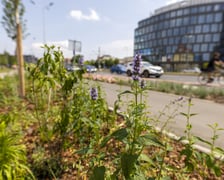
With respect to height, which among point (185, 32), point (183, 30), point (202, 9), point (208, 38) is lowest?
point (208, 38)

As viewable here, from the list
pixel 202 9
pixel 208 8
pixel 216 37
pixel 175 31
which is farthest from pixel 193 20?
pixel 216 37

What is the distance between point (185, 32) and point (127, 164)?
80.6 metres

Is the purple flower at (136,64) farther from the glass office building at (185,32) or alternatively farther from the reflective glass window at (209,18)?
the reflective glass window at (209,18)

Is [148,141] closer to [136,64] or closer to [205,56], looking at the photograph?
[136,64]

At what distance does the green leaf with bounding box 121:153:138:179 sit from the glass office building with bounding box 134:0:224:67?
2741 inches

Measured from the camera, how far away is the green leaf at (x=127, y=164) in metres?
1.16

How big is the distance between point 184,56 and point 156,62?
1168cm

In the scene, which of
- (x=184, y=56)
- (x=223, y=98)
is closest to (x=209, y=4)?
(x=184, y=56)

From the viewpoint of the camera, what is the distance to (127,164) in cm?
119

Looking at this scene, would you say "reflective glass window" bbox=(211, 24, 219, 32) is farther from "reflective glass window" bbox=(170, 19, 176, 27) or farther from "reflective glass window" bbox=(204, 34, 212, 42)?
"reflective glass window" bbox=(170, 19, 176, 27)

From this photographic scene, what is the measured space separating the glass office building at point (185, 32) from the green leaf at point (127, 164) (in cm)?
6962

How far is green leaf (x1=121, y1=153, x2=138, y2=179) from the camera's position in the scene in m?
1.16

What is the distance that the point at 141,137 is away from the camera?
4.28 ft

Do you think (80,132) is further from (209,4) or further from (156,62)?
(156,62)
